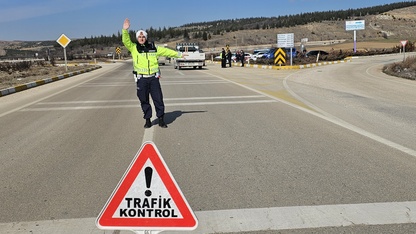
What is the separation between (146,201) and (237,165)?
2.74m

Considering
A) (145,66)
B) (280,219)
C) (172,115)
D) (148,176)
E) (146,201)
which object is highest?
(145,66)

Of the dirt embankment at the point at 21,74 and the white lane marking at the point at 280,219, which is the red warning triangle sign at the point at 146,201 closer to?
the white lane marking at the point at 280,219

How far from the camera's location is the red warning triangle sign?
2848 millimetres

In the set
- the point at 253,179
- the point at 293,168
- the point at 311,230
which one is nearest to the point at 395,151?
the point at 293,168

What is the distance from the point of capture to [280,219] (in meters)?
3.79

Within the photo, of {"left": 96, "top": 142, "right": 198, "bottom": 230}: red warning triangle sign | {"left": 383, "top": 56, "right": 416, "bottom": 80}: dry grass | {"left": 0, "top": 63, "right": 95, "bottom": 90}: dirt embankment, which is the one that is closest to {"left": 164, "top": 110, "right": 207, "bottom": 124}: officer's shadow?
{"left": 96, "top": 142, "right": 198, "bottom": 230}: red warning triangle sign

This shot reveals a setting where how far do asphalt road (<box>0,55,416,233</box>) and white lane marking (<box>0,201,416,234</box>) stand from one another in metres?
0.01

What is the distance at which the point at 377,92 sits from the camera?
14523mm

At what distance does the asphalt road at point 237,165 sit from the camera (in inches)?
151

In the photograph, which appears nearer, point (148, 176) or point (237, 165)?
point (148, 176)

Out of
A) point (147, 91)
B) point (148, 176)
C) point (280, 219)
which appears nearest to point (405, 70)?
point (147, 91)

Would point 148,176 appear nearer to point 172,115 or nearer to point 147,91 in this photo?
point 147,91

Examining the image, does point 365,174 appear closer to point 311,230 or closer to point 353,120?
point 311,230

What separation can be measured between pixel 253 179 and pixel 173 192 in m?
2.20
